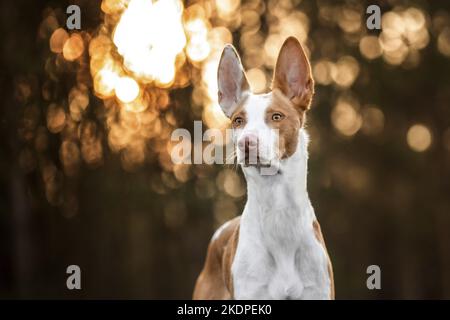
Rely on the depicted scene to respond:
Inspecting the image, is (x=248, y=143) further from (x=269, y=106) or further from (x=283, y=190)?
(x=283, y=190)

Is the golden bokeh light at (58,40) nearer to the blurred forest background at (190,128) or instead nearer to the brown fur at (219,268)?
the blurred forest background at (190,128)

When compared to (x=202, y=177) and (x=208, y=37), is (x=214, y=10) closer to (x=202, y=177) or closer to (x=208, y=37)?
(x=208, y=37)

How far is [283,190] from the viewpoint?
28.2 ft

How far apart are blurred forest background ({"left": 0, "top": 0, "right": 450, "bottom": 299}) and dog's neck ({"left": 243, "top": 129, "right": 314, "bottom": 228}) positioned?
55.4 feet

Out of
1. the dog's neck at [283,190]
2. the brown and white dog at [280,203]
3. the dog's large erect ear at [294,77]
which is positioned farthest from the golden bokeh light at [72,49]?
the dog's neck at [283,190]

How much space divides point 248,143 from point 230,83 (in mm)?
1542

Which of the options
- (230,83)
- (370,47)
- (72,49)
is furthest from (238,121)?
(370,47)

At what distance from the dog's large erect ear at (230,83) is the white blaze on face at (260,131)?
461 millimetres

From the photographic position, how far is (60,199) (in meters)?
30.1

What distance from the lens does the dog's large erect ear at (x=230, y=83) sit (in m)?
9.23

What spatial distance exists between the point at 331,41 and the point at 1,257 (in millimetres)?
15748

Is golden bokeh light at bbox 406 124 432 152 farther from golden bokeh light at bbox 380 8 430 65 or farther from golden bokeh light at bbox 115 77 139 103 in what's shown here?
golden bokeh light at bbox 115 77 139 103

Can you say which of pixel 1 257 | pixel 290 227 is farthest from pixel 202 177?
pixel 290 227

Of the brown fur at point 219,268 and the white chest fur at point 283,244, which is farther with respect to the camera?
the brown fur at point 219,268
